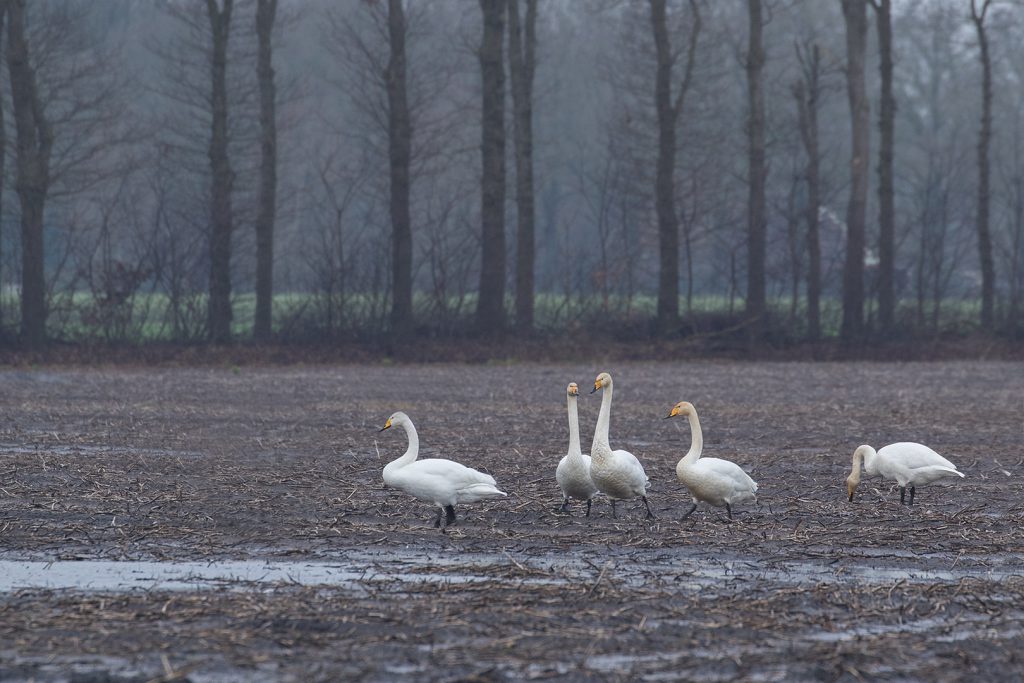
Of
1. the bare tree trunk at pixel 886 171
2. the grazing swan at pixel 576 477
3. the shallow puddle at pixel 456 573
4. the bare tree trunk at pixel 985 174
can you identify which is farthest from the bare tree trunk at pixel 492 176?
the shallow puddle at pixel 456 573

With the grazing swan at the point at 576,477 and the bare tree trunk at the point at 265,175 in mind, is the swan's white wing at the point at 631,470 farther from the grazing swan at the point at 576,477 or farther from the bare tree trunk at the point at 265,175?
the bare tree trunk at the point at 265,175

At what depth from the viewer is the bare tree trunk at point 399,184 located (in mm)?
30531

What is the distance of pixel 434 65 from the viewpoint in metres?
37.8

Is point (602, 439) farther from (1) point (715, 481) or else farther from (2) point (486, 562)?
(2) point (486, 562)

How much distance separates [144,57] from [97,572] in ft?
156

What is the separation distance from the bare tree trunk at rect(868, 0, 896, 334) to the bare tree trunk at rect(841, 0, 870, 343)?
0.70 m

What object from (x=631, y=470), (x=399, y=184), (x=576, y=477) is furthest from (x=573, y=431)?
(x=399, y=184)

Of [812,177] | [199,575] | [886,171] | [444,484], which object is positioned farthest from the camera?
[812,177]

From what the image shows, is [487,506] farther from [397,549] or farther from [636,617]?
[636,617]

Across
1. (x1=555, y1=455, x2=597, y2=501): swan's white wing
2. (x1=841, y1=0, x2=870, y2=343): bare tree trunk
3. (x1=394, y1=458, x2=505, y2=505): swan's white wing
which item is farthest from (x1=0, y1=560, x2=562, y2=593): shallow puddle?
(x1=841, y1=0, x2=870, y2=343): bare tree trunk

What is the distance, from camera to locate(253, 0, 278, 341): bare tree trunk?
32031 millimetres

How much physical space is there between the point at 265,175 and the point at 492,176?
5557 mm

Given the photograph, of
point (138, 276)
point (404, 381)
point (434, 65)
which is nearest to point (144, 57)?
point (434, 65)

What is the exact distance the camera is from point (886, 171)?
33.6m
